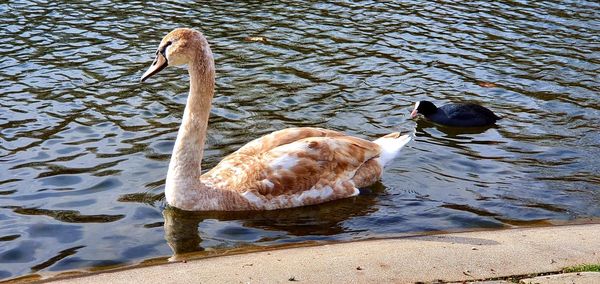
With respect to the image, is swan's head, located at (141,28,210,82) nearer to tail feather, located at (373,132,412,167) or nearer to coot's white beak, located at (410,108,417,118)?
tail feather, located at (373,132,412,167)

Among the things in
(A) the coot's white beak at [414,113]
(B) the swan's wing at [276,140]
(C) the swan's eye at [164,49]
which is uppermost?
(C) the swan's eye at [164,49]

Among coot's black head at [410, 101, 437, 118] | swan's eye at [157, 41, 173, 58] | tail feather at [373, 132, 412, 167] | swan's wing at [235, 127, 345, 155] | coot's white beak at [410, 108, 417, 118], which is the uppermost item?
swan's eye at [157, 41, 173, 58]

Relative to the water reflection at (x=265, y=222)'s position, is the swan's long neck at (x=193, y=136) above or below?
above

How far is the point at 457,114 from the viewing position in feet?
41.0

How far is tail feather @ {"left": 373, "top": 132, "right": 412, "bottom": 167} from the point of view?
10.4m

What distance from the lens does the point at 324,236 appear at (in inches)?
336

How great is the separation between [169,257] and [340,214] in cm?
226

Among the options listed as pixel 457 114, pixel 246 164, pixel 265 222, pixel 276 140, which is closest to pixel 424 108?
pixel 457 114

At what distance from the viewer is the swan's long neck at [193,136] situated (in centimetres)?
915

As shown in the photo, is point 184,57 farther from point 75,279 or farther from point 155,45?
point 155,45

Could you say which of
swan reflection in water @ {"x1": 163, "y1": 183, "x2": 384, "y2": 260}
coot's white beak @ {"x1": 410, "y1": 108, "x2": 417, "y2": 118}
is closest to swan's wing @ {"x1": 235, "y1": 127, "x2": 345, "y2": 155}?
swan reflection in water @ {"x1": 163, "y1": 183, "x2": 384, "y2": 260}

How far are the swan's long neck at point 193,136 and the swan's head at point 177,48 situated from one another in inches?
3.7

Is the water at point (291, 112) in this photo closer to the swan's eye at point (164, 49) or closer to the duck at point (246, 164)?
the duck at point (246, 164)

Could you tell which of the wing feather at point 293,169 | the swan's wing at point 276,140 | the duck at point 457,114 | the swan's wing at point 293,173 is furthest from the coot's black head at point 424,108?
the swan's wing at point 276,140
